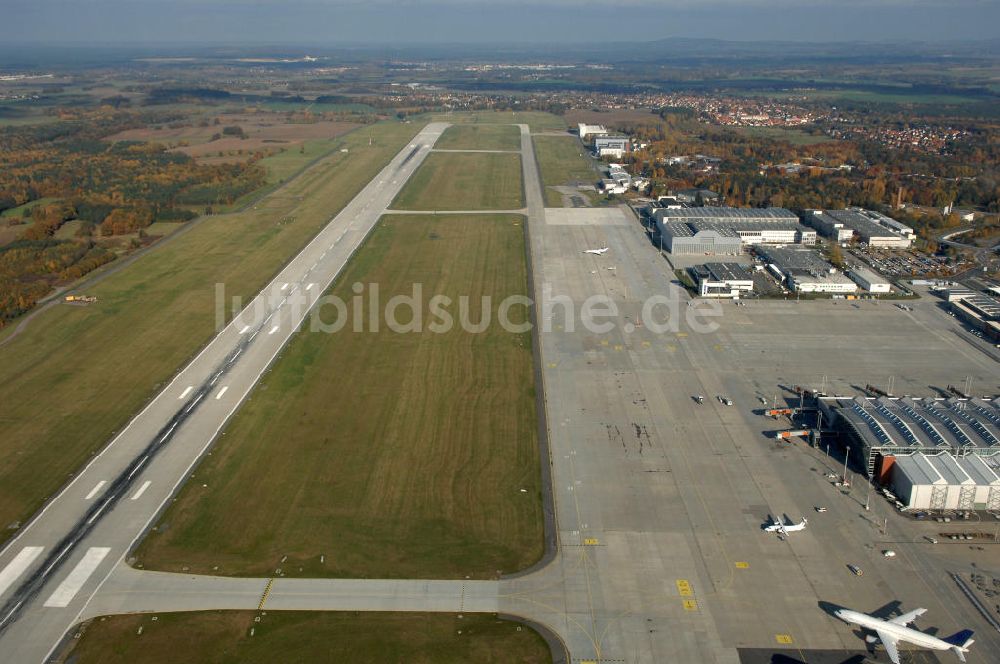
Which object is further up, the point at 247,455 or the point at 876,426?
the point at 876,426

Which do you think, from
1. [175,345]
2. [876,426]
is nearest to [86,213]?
[175,345]

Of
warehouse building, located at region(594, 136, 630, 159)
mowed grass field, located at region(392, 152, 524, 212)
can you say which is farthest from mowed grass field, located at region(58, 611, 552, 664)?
warehouse building, located at region(594, 136, 630, 159)

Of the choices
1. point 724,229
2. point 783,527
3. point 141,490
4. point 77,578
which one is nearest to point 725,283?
point 724,229

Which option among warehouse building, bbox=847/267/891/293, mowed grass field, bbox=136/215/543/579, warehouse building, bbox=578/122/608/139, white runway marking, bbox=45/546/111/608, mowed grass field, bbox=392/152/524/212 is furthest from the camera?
warehouse building, bbox=578/122/608/139

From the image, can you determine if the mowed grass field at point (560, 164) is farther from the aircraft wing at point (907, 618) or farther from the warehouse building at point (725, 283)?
the aircraft wing at point (907, 618)

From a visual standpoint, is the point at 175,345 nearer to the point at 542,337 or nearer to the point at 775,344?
the point at 542,337

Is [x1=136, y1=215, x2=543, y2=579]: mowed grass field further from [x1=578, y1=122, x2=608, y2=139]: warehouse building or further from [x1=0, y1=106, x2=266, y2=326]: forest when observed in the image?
[x1=578, y1=122, x2=608, y2=139]: warehouse building
